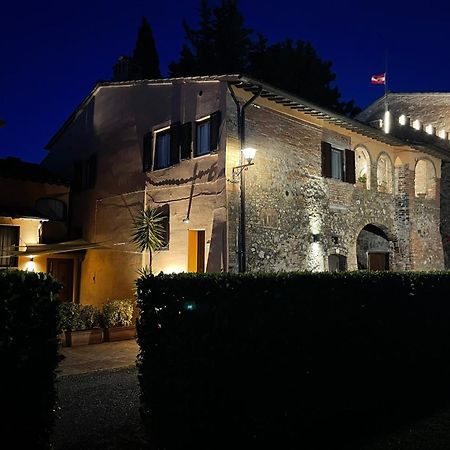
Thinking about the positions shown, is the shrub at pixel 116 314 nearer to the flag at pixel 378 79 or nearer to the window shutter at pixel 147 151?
the window shutter at pixel 147 151

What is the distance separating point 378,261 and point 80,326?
12387 millimetres

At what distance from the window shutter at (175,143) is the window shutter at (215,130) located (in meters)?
1.55

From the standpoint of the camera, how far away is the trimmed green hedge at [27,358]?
153 inches

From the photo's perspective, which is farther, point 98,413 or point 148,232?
point 148,232

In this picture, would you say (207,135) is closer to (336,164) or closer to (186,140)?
(186,140)

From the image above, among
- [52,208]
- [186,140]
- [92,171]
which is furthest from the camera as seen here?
[52,208]

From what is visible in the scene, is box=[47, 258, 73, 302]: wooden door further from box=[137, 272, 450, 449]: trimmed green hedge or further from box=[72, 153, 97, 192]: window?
box=[137, 272, 450, 449]: trimmed green hedge

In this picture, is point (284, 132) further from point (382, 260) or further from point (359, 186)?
point (382, 260)

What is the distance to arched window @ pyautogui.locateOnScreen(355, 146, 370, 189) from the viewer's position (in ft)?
59.3

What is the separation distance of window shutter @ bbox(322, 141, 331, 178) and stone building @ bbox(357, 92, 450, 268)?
5.18 metres

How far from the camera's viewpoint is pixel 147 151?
15.5m

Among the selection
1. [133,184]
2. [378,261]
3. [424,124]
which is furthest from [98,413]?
[424,124]

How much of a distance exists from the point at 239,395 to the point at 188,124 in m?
10.4

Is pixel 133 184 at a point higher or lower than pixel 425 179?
lower
